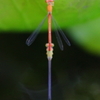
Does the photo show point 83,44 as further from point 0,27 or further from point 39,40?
point 0,27

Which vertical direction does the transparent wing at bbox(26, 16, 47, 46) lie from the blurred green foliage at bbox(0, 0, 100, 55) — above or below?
below

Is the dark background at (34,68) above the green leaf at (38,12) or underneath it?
underneath

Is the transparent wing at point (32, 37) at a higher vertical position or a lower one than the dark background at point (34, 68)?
higher

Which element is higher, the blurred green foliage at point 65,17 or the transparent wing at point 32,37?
the blurred green foliage at point 65,17

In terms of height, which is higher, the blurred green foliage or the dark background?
the blurred green foliage

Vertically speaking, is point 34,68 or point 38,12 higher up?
point 38,12

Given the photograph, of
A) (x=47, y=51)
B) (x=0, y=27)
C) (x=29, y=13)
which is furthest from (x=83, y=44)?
(x=0, y=27)

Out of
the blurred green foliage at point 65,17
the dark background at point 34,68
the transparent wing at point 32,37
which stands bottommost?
the dark background at point 34,68

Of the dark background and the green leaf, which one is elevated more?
the green leaf

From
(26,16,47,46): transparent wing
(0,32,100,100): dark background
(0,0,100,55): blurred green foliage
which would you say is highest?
(0,0,100,55): blurred green foliage

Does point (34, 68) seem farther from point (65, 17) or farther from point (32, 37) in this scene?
point (65, 17)

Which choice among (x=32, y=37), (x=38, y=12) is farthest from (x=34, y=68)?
(x=38, y=12)
